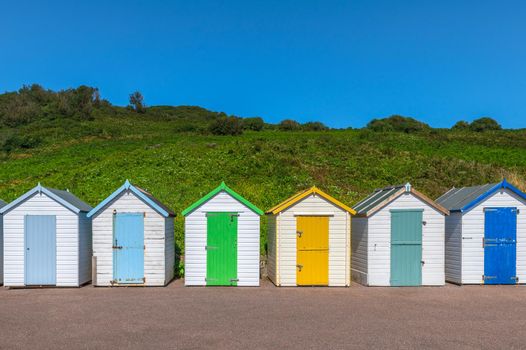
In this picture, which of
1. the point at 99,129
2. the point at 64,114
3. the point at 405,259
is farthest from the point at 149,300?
the point at 64,114

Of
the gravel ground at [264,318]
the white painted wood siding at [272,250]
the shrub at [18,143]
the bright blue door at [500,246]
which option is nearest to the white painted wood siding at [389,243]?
the gravel ground at [264,318]

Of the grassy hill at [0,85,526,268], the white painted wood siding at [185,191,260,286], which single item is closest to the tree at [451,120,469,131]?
the grassy hill at [0,85,526,268]

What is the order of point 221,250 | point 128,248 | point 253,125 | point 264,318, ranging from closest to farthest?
point 264,318
point 128,248
point 221,250
point 253,125

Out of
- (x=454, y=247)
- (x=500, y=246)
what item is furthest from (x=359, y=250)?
(x=500, y=246)

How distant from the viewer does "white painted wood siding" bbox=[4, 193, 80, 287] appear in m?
13.1

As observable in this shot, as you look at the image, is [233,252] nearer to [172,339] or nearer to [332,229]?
[332,229]

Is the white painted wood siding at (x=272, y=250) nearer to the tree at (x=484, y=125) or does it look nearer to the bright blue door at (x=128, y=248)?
the bright blue door at (x=128, y=248)

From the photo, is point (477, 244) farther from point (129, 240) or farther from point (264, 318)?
point (129, 240)

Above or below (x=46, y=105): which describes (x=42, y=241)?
below

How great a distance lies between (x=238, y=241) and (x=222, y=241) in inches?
18.4

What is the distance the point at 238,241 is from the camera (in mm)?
13445

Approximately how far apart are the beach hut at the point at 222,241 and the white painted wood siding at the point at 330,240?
2.52 feet

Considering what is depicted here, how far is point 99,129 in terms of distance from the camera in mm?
56750

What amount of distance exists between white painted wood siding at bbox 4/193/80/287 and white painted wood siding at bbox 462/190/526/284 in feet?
37.6
